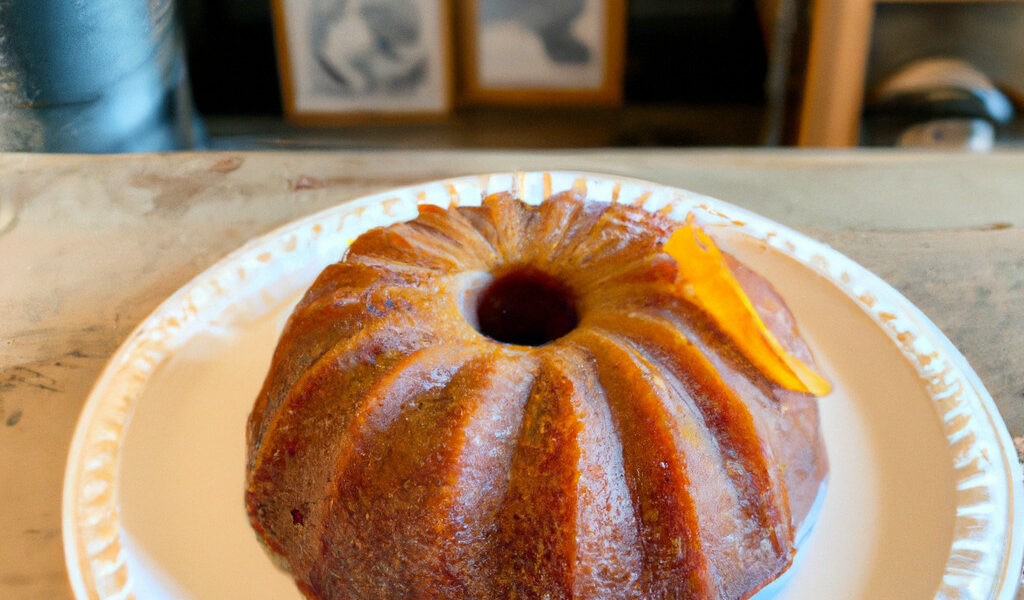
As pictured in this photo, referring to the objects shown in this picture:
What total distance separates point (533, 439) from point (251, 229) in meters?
0.87

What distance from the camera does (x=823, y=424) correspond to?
1.08m

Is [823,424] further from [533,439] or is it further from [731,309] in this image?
[533,439]

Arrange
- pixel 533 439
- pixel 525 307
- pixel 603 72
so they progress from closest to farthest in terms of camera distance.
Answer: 1. pixel 533 439
2. pixel 525 307
3. pixel 603 72

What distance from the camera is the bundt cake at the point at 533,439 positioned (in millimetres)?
836

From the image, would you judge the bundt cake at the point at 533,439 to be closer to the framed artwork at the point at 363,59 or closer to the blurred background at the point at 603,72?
the blurred background at the point at 603,72

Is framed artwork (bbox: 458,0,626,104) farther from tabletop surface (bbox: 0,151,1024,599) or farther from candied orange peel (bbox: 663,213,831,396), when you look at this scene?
candied orange peel (bbox: 663,213,831,396)

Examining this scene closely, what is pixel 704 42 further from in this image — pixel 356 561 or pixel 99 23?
pixel 356 561

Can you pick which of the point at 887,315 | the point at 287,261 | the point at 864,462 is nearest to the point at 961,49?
the point at 887,315

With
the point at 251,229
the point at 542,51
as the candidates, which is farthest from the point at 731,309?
the point at 542,51

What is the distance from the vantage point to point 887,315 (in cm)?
116

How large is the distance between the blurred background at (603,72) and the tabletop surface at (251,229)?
74 cm

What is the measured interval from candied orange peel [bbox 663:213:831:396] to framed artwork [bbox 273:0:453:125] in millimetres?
2138

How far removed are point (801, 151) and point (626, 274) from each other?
963 mm

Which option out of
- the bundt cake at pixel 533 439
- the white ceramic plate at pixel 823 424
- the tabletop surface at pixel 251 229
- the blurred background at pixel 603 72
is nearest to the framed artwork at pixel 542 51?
the blurred background at pixel 603 72
